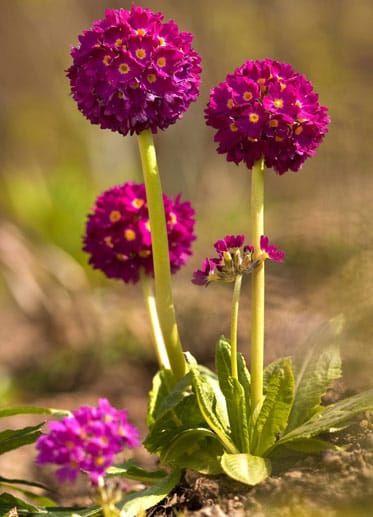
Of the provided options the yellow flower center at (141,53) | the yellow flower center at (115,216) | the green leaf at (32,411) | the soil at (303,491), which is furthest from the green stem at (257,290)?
the green leaf at (32,411)

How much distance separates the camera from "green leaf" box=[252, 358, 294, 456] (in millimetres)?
2609

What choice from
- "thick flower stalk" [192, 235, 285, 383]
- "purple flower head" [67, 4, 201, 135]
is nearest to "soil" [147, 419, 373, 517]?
"thick flower stalk" [192, 235, 285, 383]

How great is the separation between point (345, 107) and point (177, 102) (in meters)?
5.04

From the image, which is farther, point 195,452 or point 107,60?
point 195,452

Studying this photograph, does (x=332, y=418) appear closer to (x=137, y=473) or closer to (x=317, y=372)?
(x=317, y=372)

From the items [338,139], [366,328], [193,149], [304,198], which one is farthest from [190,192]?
[366,328]

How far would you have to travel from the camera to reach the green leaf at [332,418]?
100 inches

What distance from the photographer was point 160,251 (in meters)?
2.88

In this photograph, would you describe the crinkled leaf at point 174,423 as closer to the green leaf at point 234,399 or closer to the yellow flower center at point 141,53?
the green leaf at point 234,399

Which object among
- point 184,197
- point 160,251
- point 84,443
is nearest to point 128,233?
point 160,251

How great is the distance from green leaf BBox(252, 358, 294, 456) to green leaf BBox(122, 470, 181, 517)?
0.35 meters

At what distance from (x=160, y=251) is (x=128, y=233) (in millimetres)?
289

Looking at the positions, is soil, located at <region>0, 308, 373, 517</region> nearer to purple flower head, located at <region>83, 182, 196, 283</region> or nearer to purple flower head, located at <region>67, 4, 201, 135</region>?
purple flower head, located at <region>83, 182, 196, 283</region>

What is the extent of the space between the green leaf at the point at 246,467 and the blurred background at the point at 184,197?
0.69 m
